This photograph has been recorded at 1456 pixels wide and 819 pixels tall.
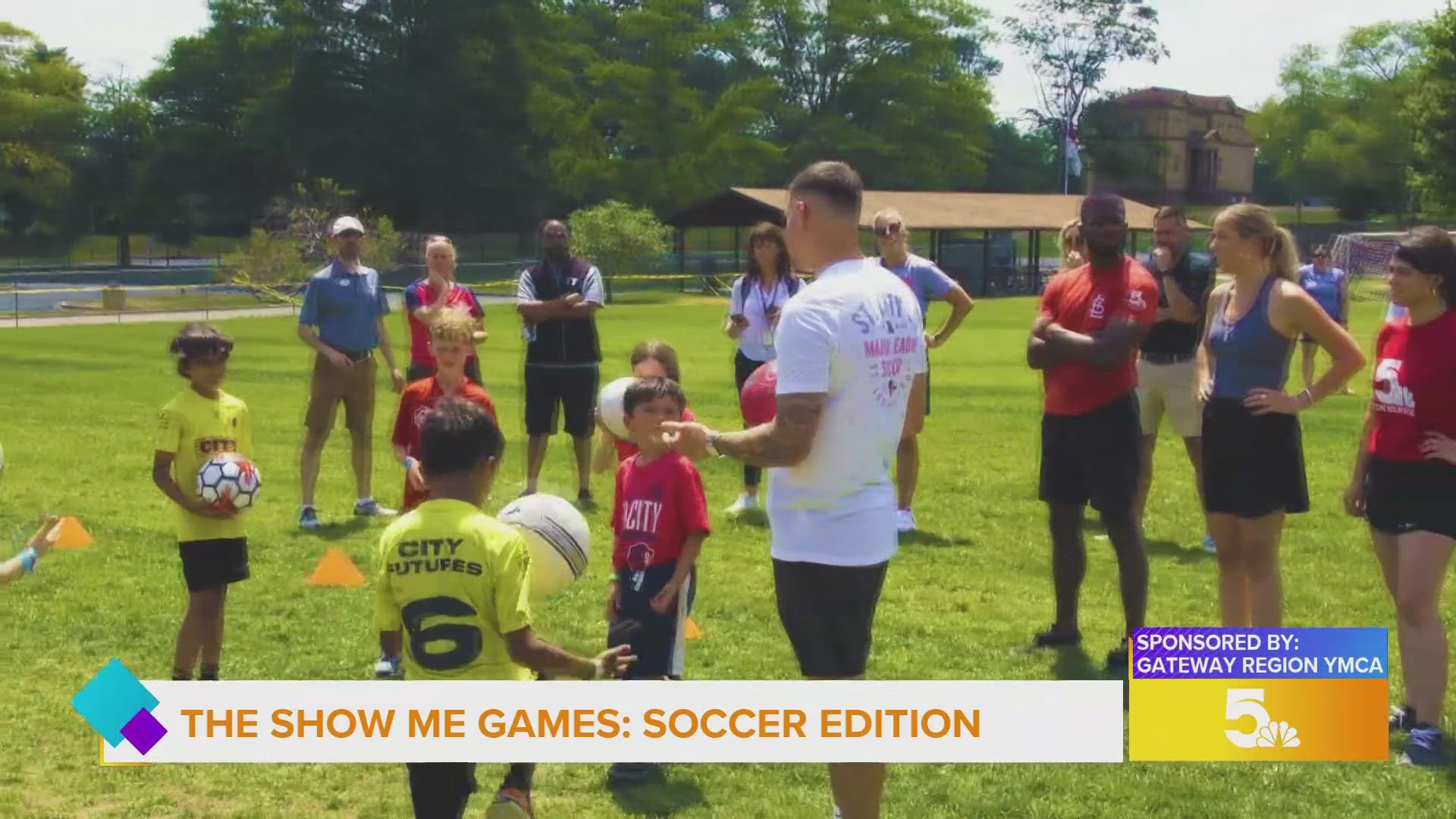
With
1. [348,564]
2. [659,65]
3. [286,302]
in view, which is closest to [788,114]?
[659,65]

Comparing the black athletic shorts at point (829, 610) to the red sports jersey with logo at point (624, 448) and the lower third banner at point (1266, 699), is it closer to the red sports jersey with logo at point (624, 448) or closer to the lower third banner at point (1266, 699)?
the lower third banner at point (1266, 699)

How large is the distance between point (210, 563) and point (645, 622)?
2.09 meters

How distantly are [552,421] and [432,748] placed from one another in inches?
276

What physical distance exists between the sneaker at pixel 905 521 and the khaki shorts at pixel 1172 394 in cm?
174

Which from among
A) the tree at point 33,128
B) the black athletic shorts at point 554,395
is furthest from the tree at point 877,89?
the black athletic shorts at point 554,395

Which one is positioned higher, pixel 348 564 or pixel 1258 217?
pixel 1258 217

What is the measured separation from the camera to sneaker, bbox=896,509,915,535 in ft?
33.7

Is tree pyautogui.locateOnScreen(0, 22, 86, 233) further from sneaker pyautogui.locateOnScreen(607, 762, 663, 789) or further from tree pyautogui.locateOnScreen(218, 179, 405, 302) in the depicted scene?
sneaker pyautogui.locateOnScreen(607, 762, 663, 789)

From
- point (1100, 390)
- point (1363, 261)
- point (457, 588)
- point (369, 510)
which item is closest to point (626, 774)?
point (457, 588)

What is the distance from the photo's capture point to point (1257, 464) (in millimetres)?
6371

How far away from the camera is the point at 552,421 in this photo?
1124 cm

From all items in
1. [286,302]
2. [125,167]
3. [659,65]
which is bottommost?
[286,302]

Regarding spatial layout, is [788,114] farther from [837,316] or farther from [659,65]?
[837,316]

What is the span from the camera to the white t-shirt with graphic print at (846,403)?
429 centimetres
